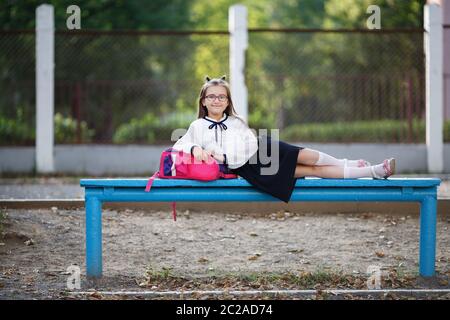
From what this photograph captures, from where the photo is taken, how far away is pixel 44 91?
43.3 feet

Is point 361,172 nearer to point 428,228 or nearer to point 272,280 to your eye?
point 428,228

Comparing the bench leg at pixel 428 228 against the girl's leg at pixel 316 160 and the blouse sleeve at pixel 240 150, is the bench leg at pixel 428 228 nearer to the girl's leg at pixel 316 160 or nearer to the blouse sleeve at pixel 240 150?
the girl's leg at pixel 316 160

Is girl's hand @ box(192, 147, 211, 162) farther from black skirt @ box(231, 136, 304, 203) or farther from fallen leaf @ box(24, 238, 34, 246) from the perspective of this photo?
fallen leaf @ box(24, 238, 34, 246)

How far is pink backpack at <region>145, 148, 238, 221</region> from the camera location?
17.1ft

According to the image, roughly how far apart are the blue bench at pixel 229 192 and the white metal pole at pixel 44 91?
8057mm

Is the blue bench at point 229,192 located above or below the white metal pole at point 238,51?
below

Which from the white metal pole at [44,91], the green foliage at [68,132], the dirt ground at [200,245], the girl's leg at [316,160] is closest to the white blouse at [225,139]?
the girl's leg at [316,160]

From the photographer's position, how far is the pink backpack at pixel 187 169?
17.1ft

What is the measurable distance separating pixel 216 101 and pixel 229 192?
0.71 m

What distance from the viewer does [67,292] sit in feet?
16.4

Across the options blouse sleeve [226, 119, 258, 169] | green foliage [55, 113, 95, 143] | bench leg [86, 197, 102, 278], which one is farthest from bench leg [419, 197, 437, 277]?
green foliage [55, 113, 95, 143]

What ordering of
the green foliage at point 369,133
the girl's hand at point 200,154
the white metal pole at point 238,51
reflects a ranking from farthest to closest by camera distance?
the green foliage at point 369,133
the white metal pole at point 238,51
the girl's hand at point 200,154
